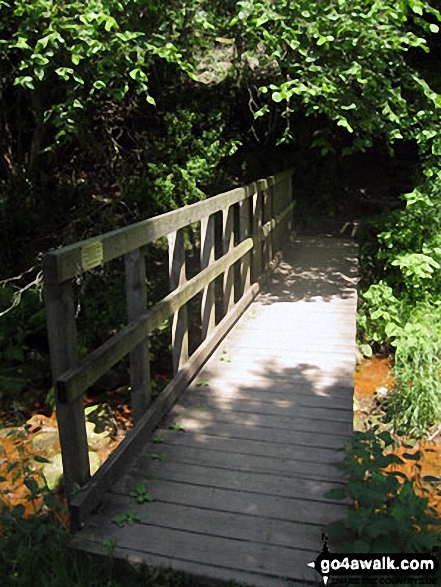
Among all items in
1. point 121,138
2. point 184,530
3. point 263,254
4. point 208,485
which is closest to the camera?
point 184,530

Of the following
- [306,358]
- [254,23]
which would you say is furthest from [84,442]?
[254,23]

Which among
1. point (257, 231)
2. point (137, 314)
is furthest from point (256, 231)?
point (137, 314)

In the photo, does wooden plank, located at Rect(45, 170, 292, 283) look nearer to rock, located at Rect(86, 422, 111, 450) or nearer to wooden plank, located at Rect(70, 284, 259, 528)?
wooden plank, located at Rect(70, 284, 259, 528)

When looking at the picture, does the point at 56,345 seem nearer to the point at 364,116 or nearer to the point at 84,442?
the point at 84,442

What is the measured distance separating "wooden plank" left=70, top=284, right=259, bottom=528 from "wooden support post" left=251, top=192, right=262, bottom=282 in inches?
58.9

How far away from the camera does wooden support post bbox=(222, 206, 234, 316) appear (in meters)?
4.98

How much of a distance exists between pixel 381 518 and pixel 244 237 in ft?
11.9

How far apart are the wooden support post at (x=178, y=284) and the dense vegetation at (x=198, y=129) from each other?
1.50 m

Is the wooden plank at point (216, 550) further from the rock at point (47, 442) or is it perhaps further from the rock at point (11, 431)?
the rock at point (11, 431)

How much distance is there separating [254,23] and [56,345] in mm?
3582

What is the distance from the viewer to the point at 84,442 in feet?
8.53

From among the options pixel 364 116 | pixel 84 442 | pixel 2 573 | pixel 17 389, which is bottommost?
pixel 17 389

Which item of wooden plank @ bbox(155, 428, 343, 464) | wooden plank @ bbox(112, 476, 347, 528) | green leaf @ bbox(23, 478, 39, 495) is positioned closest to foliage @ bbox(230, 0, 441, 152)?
wooden plank @ bbox(155, 428, 343, 464)

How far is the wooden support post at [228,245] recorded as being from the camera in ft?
16.3
